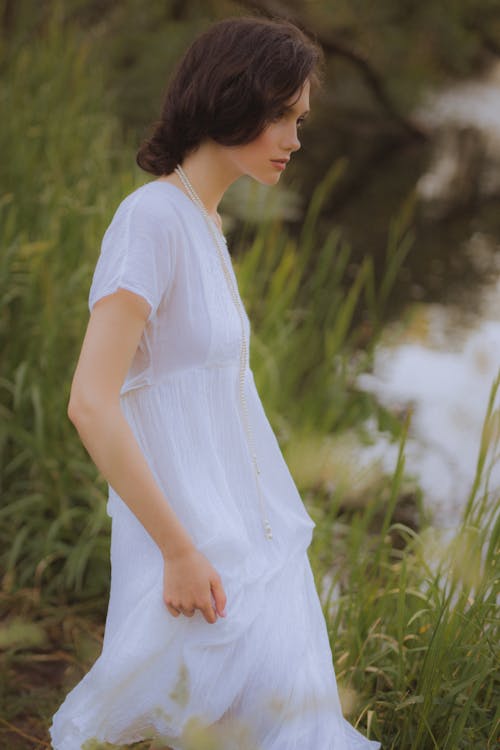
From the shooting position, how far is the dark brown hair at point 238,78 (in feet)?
3.37

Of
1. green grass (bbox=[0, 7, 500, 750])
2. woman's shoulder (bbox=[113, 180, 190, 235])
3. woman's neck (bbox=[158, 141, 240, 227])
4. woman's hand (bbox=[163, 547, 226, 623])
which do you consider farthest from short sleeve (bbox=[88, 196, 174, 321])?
green grass (bbox=[0, 7, 500, 750])

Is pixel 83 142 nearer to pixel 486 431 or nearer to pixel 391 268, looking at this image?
pixel 391 268

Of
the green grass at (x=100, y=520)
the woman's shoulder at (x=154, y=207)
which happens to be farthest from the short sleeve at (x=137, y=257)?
the green grass at (x=100, y=520)

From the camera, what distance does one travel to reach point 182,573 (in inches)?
36.8

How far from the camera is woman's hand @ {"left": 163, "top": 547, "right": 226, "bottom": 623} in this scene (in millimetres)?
933

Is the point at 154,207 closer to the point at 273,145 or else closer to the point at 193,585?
the point at 273,145

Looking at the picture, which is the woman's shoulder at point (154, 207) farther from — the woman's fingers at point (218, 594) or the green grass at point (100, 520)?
the green grass at point (100, 520)

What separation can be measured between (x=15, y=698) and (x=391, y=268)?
1204 mm

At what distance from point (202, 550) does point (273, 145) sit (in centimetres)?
44

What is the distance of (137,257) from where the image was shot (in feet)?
3.09

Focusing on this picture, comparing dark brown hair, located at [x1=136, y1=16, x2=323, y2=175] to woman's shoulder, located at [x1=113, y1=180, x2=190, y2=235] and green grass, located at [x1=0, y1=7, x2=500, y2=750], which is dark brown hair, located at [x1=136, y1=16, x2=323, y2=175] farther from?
green grass, located at [x1=0, y1=7, x2=500, y2=750]

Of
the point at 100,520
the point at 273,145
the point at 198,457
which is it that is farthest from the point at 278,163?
the point at 100,520

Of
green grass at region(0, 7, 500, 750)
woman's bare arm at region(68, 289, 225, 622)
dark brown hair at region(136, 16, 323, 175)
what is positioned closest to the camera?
woman's bare arm at region(68, 289, 225, 622)

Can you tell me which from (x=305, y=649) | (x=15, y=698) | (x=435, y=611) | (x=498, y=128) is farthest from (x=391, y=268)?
(x=498, y=128)
